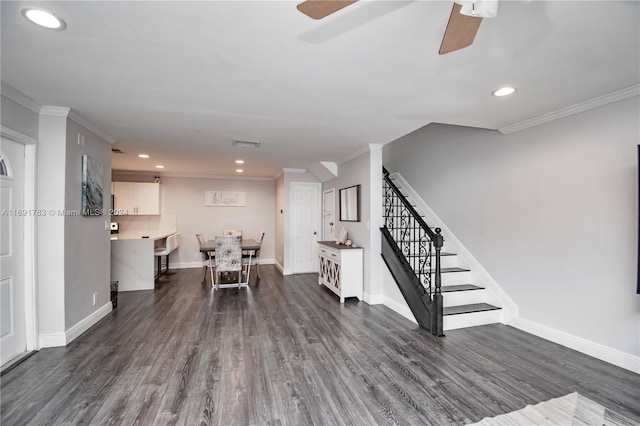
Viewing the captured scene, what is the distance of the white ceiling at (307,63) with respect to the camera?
1.57 m

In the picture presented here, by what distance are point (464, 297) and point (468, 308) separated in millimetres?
177

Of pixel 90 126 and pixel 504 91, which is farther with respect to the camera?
pixel 90 126

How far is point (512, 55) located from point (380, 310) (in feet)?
10.9

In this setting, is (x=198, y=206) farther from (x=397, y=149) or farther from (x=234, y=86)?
(x=234, y=86)

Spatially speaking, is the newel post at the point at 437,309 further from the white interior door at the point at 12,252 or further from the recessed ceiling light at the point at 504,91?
the white interior door at the point at 12,252

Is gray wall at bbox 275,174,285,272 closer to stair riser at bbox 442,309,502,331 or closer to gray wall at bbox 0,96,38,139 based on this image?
stair riser at bbox 442,309,502,331

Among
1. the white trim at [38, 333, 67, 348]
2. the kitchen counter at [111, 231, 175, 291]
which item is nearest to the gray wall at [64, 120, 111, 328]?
the white trim at [38, 333, 67, 348]

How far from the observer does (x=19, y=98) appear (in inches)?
102

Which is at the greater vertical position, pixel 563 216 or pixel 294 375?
pixel 563 216

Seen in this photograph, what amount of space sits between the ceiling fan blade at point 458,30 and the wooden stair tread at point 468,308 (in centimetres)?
291

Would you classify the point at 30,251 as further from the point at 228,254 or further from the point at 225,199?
the point at 225,199

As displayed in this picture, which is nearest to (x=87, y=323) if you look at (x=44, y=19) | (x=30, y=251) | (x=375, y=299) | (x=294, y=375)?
(x=30, y=251)

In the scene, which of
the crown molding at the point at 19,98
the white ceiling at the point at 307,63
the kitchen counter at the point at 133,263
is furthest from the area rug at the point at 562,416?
the kitchen counter at the point at 133,263

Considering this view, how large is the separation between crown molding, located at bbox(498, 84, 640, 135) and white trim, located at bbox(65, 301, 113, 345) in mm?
5433
